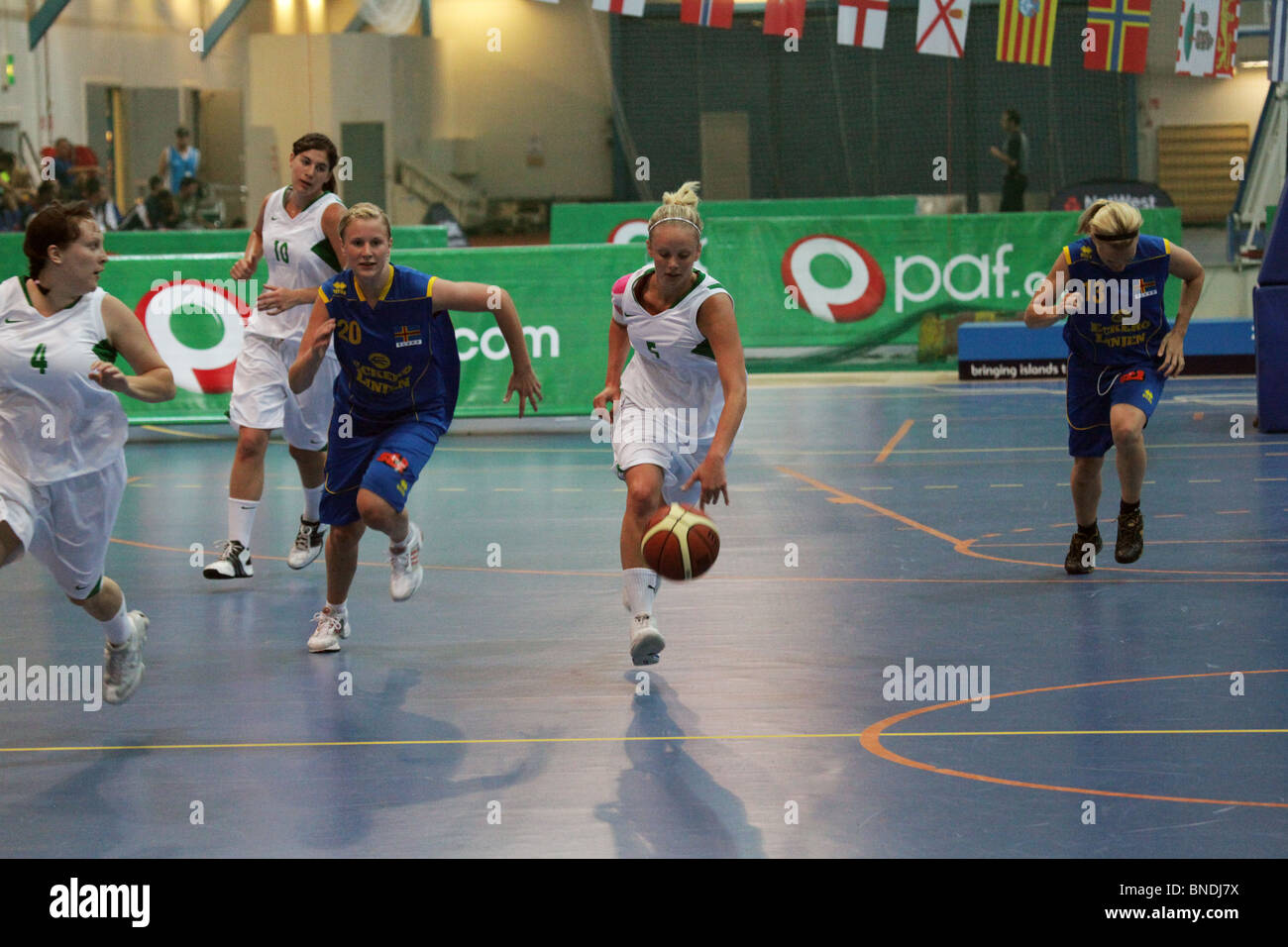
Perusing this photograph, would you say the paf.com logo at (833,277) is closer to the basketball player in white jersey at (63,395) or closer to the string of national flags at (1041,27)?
the string of national flags at (1041,27)

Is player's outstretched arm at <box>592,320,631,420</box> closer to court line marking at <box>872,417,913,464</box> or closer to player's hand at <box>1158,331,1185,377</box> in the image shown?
player's hand at <box>1158,331,1185,377</box>

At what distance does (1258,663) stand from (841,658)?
1576 mm

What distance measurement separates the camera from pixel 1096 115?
33250mm

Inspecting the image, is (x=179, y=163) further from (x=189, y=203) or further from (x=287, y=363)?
(x=287, y=363)

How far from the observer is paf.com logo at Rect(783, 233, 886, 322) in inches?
736

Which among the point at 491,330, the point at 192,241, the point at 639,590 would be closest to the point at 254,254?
the point at 639,590

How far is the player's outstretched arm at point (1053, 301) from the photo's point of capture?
7.90m

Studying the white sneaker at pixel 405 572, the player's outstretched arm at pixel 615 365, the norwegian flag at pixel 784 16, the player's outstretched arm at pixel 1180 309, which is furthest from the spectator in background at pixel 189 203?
the player's outstretched arm at pixel 615 365

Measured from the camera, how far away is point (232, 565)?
855cm

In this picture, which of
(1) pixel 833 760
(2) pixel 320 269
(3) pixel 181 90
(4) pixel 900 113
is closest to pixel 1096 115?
(4) pixel 900 113

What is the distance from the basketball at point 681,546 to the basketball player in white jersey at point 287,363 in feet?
10.3

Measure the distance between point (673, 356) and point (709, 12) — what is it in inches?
656

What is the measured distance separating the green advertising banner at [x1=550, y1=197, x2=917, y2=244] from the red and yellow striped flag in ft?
10.6

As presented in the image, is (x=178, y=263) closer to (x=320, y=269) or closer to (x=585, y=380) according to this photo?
(x=585, y=380)
